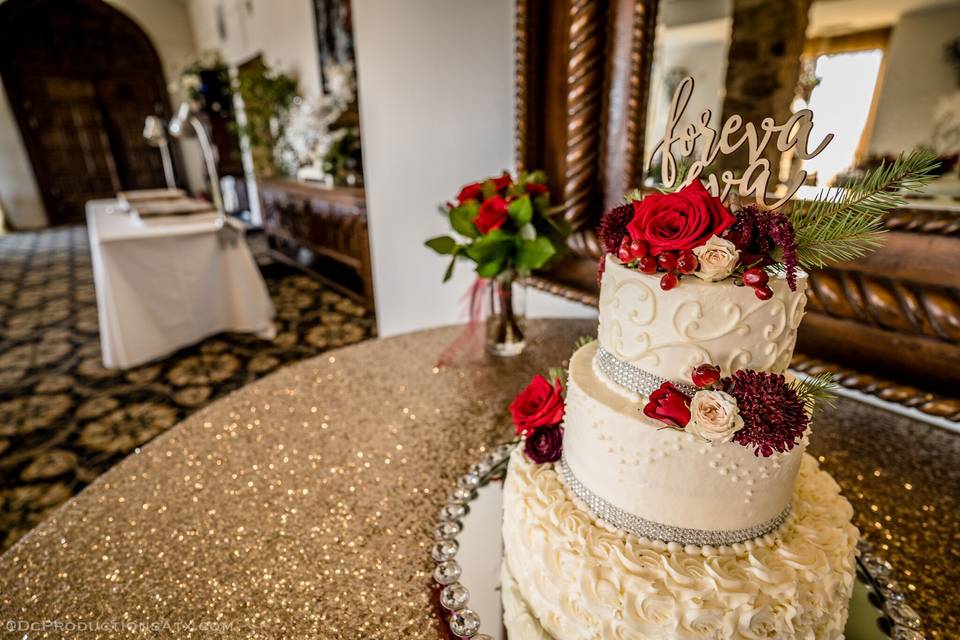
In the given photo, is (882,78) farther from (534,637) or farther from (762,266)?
(534,637)

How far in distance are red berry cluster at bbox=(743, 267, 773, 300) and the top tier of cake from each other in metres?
0.02

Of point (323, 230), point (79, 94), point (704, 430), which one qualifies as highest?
point (79, 94)

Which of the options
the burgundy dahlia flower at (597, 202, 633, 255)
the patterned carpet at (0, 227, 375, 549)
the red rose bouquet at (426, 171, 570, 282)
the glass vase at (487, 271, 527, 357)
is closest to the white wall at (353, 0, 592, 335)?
the glass vase at (487, 271, 527, 357)

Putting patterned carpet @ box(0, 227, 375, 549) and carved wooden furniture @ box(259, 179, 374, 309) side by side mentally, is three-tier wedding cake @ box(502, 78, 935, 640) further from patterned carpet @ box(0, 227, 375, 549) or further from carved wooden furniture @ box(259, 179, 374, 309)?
carved wooden furniture @ box(259, 179, 374, 309)

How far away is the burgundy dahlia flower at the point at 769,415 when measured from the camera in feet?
1.79

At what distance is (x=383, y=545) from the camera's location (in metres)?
0.84

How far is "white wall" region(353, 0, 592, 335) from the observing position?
→ 2006mm

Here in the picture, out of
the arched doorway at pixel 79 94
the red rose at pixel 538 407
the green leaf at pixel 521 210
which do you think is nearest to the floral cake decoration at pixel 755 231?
the red rose at pixel 538 407

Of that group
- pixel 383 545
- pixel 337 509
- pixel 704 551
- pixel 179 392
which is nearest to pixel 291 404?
pixel 337 509

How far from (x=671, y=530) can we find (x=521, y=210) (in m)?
0.86

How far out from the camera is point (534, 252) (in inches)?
Result: 50.8

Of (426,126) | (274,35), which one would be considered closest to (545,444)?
(426,126)

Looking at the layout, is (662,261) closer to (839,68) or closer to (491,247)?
(491,247)

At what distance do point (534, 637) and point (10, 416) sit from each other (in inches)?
147
